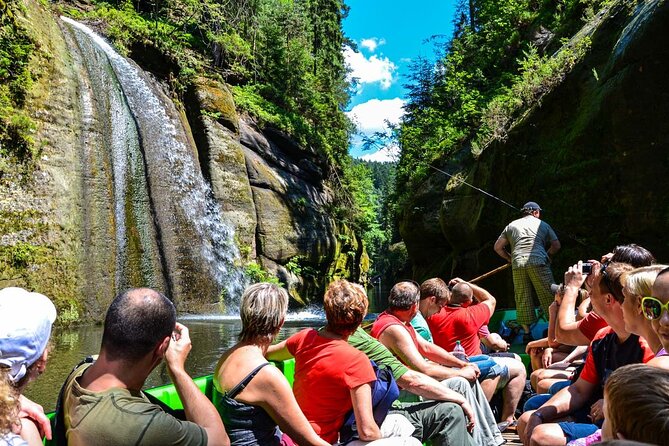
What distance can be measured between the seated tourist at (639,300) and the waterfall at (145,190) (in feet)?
40.2

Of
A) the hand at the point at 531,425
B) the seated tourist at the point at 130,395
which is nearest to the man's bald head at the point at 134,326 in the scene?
the seated tourist at the point at 130,395

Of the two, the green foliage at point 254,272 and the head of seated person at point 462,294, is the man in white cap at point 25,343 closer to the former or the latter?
the head of seated person at point 462,294

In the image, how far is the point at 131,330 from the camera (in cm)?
221

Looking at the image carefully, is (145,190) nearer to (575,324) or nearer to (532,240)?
(532,240)

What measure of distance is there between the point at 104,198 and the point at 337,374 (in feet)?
39.3

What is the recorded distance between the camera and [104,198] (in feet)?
43.9

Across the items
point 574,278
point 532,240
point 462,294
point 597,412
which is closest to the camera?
point 597,412

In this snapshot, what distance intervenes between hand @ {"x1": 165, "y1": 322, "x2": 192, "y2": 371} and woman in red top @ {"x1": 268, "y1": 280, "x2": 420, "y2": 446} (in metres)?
0.81

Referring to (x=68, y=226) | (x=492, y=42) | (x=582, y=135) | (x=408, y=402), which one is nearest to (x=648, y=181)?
(x=582, y=135)

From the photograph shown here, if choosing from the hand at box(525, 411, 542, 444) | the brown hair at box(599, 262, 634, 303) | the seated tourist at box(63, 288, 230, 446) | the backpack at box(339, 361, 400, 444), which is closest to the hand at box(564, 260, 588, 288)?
the brown hair at box(599, 262, 634, 303)

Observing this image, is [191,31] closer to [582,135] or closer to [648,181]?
[582,135]

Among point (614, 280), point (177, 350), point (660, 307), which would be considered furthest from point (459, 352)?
point (177, 350)

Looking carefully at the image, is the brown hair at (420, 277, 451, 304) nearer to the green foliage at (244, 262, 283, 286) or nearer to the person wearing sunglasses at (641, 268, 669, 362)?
the person wearing sunglasses at (641, 268, 669, 362)

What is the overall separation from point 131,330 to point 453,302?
397cm
